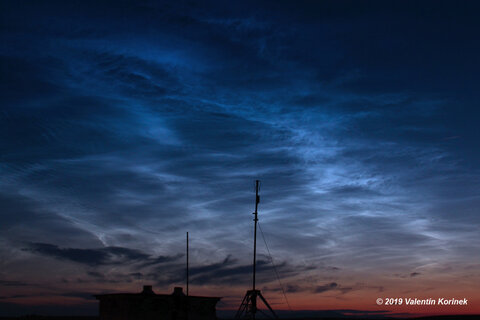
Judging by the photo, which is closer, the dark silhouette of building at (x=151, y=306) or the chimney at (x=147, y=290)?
the dark silhouette of building at (x=151, y=306)

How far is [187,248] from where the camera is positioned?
4966cm

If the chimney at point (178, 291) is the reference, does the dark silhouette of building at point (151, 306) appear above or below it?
below

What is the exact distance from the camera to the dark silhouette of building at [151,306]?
42125mm

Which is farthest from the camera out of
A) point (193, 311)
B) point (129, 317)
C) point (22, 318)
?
point (22, 318)

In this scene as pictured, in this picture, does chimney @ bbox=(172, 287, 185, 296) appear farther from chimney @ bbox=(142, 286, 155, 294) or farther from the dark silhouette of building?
chimney @ bbox=(142, 286, 155, 294)

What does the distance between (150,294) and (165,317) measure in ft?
7.46

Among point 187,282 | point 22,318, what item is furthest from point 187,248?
point 22,318

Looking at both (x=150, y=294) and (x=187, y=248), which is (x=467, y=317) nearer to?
(x=187, y=248)

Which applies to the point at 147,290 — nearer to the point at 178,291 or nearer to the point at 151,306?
the point at 151,306

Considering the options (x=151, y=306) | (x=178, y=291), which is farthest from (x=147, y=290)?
(x=178, y=291)

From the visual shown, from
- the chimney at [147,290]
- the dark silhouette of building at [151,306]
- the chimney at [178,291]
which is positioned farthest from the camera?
the chimney at [178,291]

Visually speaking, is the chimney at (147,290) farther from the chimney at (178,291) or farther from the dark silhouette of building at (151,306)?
the chimney at (178,291)

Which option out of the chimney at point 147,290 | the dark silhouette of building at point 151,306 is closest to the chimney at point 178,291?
the dark silhouette of building at point 151,306

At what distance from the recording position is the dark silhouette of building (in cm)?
4212
